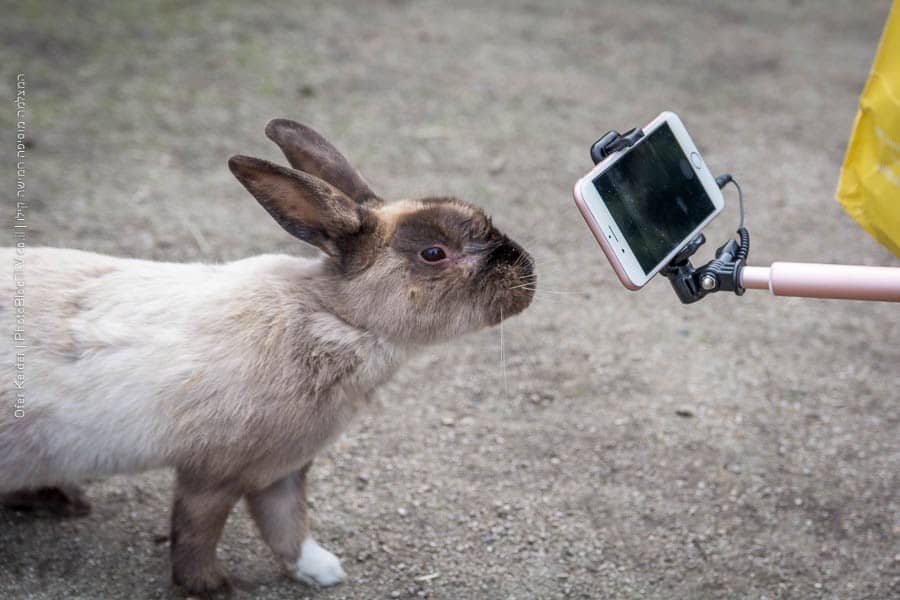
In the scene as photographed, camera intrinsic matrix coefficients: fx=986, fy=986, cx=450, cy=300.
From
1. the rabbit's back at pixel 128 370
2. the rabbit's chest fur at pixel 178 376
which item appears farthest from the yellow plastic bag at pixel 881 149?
the rabbit's back at pixel 128 370

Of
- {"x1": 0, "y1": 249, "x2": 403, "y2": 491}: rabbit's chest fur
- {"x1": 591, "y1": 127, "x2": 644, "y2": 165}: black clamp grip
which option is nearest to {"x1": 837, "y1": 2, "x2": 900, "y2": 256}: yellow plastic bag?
{"x1": 591, "y1": 127, "x2": 644, "y2": 165}: black clamp grip

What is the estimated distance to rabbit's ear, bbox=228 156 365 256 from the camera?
2650mm

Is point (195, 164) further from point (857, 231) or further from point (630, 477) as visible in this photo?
point (857, 231)

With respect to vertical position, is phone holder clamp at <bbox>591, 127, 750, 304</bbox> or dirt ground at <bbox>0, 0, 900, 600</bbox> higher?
phone holder clamp at <bbox>591, 127, 750, 304</bbox>

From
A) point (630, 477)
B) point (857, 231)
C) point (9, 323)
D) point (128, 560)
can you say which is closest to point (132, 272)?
point (9, 323)

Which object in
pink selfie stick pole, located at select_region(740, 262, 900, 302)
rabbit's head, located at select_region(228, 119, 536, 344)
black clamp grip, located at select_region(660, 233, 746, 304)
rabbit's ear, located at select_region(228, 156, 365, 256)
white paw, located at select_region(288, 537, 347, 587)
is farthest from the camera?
white paw, located at select_region(288, 537, 347, 587)

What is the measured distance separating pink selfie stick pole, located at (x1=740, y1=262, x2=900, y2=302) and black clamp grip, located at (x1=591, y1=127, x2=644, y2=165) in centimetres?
49

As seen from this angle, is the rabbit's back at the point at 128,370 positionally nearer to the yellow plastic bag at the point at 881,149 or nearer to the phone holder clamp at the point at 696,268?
the phone holder clamp at the point at 696,268

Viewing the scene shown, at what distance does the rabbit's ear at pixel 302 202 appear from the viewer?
8.70ft

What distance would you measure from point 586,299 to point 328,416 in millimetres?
2062

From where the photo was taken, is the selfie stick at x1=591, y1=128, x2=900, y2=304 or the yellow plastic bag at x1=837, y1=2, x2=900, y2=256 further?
the yellow plastic bag at x1=837, y1=2, x2=900, y2=256

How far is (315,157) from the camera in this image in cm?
308

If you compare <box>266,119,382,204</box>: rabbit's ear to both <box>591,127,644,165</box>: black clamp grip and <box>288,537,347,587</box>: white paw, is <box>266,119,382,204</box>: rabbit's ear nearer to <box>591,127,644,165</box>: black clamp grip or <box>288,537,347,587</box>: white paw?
<box>591,127,644,165</box>: black clamp grip

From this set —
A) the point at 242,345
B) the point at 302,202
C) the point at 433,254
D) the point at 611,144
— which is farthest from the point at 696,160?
the point at 242,345
